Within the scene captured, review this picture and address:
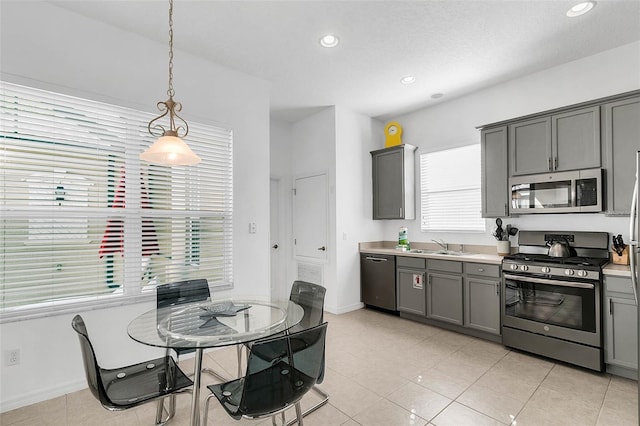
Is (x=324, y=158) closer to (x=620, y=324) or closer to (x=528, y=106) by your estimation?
(x=528, y=106)

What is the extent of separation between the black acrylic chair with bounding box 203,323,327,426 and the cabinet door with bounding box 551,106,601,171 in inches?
127

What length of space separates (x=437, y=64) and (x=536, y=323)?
9.52 ft

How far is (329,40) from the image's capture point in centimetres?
305

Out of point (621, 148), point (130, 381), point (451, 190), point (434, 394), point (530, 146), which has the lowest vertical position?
point (434, 394)

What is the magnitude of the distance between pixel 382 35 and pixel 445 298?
120 inches

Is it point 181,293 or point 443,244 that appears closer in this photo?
point 181,293

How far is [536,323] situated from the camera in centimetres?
314

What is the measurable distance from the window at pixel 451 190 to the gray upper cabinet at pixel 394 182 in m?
0.19

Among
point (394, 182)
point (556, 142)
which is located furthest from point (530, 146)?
point (394, 182)

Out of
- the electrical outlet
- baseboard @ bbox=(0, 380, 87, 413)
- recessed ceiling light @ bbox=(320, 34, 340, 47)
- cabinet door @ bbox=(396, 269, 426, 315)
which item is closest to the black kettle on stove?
cabinet door @ bbox=(396, 269, 426, 315)

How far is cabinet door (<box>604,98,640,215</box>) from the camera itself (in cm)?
288

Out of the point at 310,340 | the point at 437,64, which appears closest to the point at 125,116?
the point at 310,340

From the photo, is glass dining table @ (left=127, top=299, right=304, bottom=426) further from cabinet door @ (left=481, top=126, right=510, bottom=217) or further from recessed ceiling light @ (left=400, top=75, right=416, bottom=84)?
recessed ceiling light @ (left=400, top=75, right=416, bottom=84)

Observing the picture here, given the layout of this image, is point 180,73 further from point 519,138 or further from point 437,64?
point 519,138
